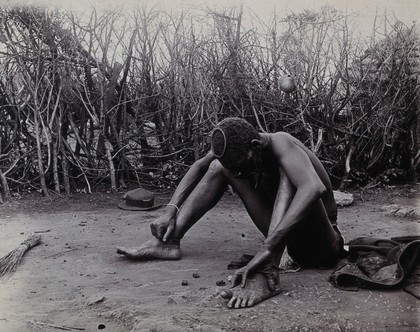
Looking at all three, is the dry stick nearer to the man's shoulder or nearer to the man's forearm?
the man's forearm

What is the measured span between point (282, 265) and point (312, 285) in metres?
0.42

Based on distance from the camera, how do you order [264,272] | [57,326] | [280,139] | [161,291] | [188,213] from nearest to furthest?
[57,326] → [264,272] → [161,291] → [280,139] → [188,213]

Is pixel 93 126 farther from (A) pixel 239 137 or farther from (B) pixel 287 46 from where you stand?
(A) pixel 239 137

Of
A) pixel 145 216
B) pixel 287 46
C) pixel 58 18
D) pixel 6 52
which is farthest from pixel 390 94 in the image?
pixel 6 52

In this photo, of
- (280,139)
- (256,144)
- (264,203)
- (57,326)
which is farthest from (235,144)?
(57,326)

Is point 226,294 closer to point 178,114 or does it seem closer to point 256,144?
point 256,144

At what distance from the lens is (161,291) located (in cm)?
259

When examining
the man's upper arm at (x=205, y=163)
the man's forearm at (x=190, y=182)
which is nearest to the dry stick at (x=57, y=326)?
the man's forearm at (x=190, y=182)

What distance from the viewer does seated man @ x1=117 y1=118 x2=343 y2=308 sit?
244 centimetres

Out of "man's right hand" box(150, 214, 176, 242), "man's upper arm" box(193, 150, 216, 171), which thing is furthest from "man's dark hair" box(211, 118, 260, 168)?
"man's right hand" box(150, 214, 176, 242)

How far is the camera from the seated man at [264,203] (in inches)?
96.2

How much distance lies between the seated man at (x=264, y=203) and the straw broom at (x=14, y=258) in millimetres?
693

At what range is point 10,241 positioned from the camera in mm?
3969

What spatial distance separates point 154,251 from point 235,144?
1053mm
